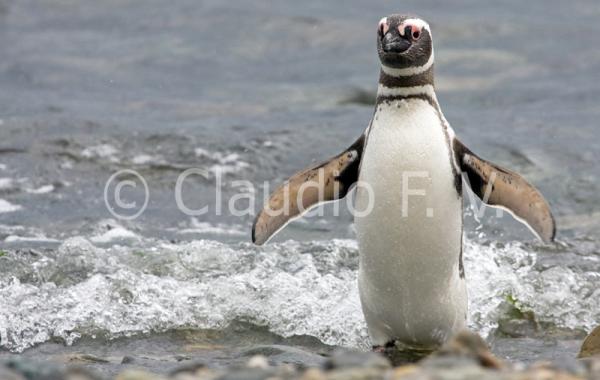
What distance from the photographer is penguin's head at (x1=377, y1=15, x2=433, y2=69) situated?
5.98 meters

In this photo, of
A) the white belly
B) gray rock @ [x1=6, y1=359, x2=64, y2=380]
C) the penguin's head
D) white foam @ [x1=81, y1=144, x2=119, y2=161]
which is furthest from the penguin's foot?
white foam @ [x1=81, y1=144, x2=119, y2=161]

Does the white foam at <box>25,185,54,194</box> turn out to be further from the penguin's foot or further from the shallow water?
the penguin's foot

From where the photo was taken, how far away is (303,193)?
21.2 feet

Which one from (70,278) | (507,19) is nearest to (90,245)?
(70,278)

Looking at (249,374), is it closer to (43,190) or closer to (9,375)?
(9,375)

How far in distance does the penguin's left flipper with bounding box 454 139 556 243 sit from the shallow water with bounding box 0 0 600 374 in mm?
838

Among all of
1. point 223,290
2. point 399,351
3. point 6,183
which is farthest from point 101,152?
point 399,351

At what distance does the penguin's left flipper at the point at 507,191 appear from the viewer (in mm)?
6168

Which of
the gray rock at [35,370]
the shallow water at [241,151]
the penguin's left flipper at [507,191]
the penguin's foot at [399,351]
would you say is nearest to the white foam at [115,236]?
the shallow water at [241,151]

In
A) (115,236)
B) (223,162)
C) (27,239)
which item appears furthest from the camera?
(223,162)

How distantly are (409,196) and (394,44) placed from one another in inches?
29.0

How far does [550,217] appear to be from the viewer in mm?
6160

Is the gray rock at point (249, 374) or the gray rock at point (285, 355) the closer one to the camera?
the gray rock at point (249, 374)

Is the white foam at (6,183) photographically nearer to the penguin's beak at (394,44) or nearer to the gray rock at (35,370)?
the penguin's beak at (394,44)
